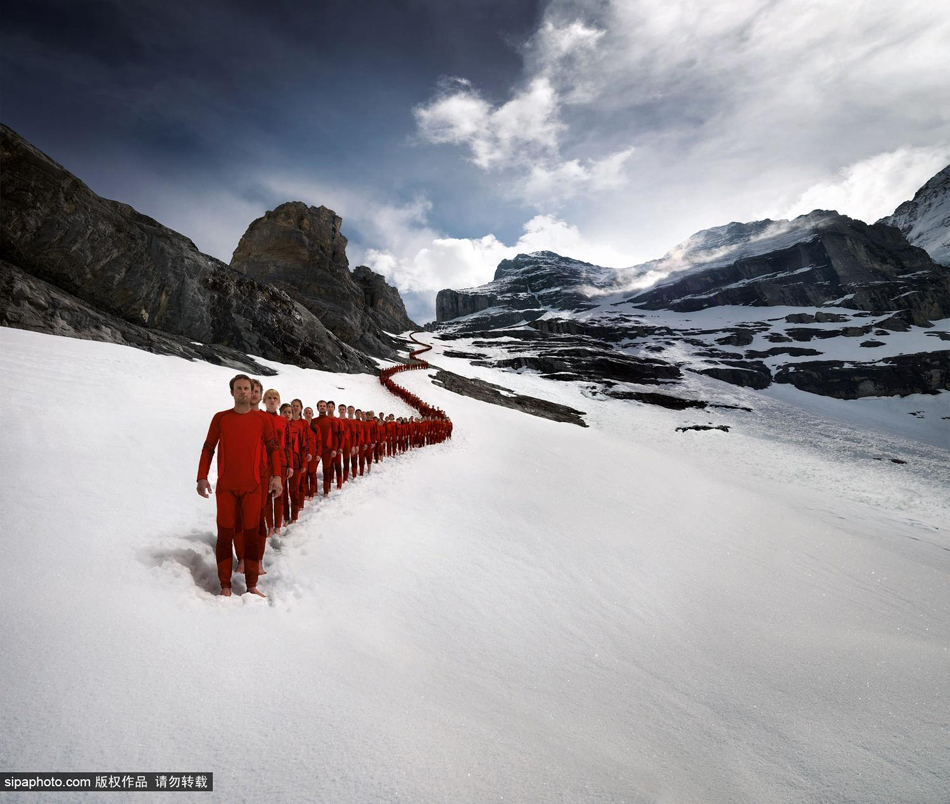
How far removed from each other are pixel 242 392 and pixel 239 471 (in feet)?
2.50

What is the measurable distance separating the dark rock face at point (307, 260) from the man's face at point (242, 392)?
45.3 m

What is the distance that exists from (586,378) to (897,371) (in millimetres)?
51251

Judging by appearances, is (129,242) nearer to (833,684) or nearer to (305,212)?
(833,684)

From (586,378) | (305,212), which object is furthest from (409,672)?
(305,212)

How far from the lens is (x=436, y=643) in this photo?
10.6ft

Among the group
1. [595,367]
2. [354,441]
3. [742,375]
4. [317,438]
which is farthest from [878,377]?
[317,438]

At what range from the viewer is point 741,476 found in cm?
2175

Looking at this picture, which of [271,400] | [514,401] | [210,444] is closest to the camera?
[210,444]

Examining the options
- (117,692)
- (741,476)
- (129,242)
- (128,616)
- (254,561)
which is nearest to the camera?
(117,692)

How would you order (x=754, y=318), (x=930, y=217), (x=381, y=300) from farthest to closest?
(x=930, y=217) < (x=754, y=318) < (x=381, y=300)

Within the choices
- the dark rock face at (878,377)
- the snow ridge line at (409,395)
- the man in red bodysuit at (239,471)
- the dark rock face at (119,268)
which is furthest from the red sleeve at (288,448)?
the dark rock face at (878,377)

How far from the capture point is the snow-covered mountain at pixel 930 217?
154825 mm

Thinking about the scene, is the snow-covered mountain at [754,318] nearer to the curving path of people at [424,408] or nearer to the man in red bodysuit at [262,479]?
the curving path of people at [424,408]

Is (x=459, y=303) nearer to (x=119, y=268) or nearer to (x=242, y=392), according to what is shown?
(x=119, y=268)
